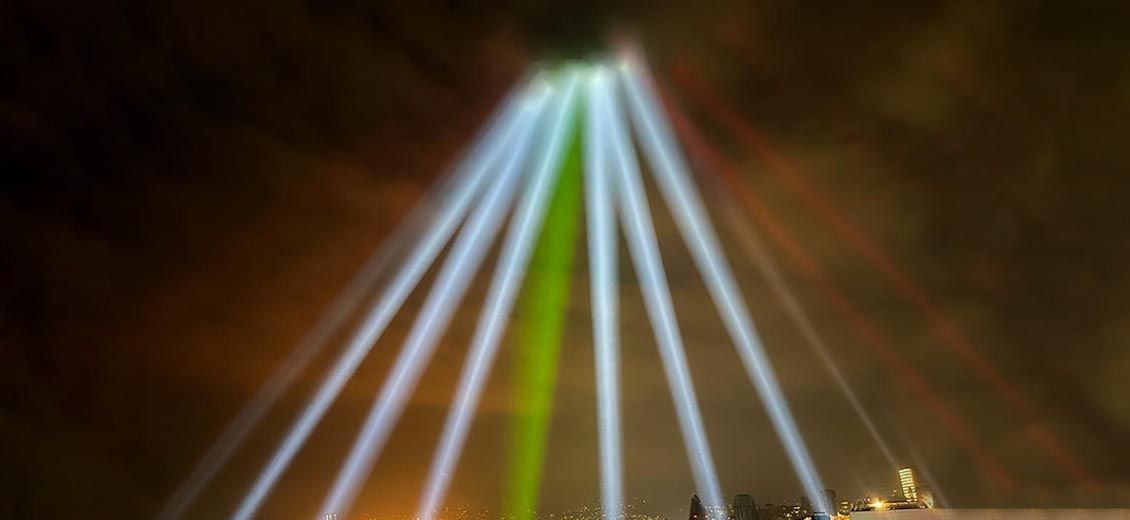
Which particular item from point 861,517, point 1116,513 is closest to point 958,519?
point 1116,513

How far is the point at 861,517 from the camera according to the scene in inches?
849

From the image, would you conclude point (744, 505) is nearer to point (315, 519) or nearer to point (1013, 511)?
point (315, 519)

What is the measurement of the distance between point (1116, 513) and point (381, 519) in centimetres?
17473

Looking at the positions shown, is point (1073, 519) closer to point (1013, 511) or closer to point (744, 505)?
point (1013, 511)

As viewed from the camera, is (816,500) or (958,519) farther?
(816,500)

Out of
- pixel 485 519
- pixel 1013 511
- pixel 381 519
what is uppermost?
pixel 485 519

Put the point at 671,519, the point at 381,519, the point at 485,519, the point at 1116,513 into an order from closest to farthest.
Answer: the point at 1116,513
the point at 671,519
the point at 381,519
the point at 485,519

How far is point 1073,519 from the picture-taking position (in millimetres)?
13383

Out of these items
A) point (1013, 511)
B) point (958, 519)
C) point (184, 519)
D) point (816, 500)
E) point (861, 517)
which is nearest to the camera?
point (1013, 511)

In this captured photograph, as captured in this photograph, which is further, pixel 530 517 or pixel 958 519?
pixel 530 517

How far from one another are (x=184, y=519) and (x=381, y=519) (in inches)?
4966

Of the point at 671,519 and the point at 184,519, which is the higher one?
the point at 671,519

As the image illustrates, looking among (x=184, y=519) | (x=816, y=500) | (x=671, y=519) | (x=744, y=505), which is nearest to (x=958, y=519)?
(x=184, y=519)

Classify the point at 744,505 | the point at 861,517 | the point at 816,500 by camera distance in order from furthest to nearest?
the point at 816,500 → the point at 744,505 → the point at 861,517
